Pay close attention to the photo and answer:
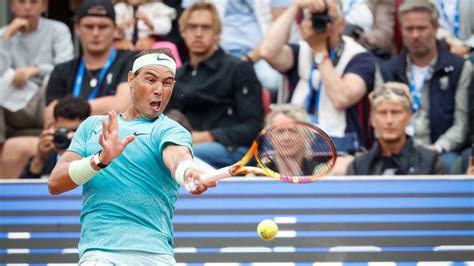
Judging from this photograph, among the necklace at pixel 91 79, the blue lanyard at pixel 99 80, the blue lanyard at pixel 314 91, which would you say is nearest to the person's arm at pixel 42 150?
the blue lanyard at pixel 99 80

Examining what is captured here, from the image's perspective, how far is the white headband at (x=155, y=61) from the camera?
19.9 ft

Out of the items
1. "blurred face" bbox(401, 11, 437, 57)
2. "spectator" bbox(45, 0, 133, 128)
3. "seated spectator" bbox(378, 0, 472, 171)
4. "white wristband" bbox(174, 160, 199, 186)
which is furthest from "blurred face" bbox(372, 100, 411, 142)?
"white wristband" bbox(174, 160, 199, 186)

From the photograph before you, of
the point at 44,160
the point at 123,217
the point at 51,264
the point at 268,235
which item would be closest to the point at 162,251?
the point at 123,217

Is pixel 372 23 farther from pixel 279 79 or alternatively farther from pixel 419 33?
pixel 279 79

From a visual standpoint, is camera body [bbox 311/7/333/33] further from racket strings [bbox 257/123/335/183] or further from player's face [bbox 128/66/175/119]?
player's face [bbox 128/66/175/119]

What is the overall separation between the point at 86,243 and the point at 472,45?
5679mm

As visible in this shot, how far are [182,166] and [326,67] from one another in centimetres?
459

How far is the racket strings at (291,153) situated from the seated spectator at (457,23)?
3.19 meters

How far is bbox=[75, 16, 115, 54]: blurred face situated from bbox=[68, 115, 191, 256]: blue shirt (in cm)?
444

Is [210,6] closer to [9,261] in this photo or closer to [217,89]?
[217,89]

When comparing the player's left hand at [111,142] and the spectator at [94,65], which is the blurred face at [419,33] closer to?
the spectator at [94,65]

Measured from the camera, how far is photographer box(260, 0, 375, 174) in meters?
9.88

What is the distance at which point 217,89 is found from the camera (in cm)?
1014

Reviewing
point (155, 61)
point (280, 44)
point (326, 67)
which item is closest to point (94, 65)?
point (280, 44)
